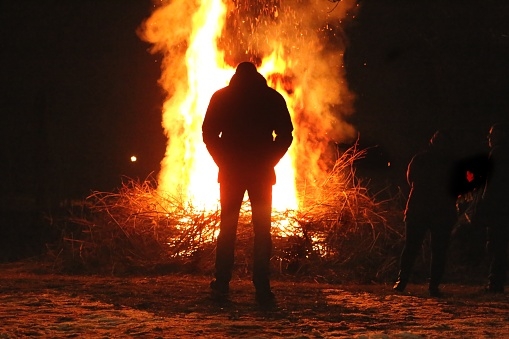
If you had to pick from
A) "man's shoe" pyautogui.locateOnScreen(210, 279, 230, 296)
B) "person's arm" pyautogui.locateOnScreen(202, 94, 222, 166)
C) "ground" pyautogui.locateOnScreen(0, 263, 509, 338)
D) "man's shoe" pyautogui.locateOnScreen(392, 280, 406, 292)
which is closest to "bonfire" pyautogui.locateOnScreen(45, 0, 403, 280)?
"ground" pyautogui.locateOnScreen(0, 263, 509, 338)

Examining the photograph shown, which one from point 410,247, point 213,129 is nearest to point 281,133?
point 213,129

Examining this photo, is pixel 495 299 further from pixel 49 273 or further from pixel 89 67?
pixel 89 67

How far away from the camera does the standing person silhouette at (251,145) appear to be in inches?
296

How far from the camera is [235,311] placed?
6949 millimetres

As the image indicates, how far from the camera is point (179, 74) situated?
13.3m

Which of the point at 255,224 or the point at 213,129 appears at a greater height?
the point at 213,129

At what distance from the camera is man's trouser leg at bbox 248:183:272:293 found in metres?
7.52

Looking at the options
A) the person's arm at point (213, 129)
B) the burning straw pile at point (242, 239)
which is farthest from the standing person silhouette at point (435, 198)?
the person's arm at point (213, 129)

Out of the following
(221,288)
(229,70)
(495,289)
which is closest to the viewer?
(221,288)

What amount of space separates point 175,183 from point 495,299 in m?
5.73

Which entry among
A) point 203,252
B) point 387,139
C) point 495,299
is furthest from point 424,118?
point 495,299

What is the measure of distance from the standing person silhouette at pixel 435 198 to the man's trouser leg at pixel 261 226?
1727 mm

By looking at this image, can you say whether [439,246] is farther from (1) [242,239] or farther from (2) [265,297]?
(1) [242,239]

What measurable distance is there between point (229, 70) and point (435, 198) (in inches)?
207
